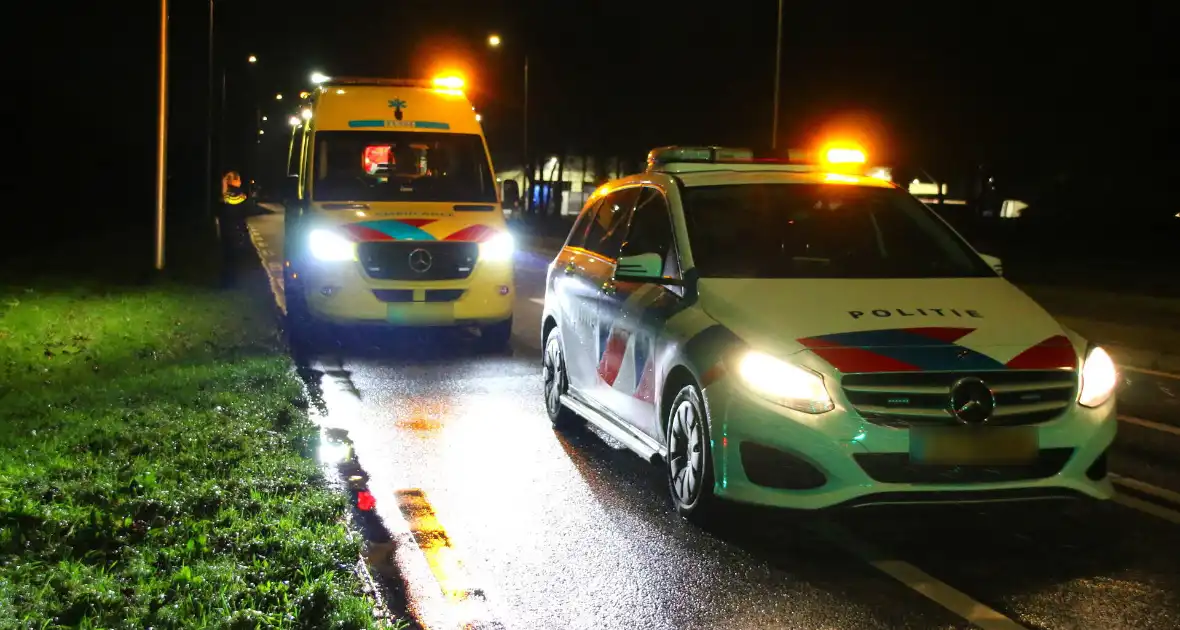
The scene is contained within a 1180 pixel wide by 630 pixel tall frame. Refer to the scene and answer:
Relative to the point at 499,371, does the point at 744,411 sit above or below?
above

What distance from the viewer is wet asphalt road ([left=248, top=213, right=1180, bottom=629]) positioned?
5086 mm

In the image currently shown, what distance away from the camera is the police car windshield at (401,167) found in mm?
13062

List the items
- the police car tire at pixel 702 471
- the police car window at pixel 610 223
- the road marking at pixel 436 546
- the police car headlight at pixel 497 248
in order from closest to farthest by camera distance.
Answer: the road marking at pixel 436 546, the police car tire at pixel 702 471, the police car window at pixel 610 223, the police car headlight at pixel 497 248

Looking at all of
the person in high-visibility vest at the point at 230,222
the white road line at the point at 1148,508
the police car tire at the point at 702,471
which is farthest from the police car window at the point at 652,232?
the person in high-visibility vest at the point at 230,222

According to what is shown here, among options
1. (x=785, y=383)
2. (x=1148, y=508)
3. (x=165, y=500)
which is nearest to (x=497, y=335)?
(x=165, y=500)

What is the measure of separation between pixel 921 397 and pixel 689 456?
3.87 ft

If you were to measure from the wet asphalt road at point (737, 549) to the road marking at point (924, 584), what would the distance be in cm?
2

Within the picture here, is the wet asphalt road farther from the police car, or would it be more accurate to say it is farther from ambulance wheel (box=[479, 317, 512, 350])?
ambulance wheel (box=[479, 317, 512, 350])

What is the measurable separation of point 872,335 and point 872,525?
40.6 inches

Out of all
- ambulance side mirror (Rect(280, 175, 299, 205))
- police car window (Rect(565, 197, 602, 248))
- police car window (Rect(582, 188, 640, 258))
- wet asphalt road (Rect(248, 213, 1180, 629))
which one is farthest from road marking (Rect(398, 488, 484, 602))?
ambulance side mirror (Rect(280, 175, 299, 205))

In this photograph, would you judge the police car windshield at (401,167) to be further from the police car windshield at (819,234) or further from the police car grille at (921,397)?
the police car grille at (921,397)

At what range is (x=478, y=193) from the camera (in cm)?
1338

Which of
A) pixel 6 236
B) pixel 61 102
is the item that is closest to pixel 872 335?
pixel 6 236

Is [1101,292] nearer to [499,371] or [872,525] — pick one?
[499,371]
